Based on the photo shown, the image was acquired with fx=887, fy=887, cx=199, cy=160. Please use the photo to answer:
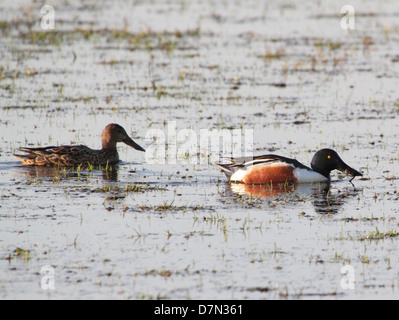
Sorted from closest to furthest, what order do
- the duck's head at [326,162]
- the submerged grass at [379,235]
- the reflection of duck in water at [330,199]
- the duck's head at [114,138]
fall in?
the submerged grass at [379,235] < the reflection of duck in water at [330,199] < the duck's head at [326,162] < the duck's head at [114,138]

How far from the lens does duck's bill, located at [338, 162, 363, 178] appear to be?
1060cm

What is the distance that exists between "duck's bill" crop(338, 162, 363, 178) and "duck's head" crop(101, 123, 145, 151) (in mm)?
2808

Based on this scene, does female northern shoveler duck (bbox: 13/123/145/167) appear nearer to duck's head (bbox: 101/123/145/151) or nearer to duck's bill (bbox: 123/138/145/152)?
duck's head (bbox: 101/123/145/151)

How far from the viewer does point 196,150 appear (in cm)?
1219

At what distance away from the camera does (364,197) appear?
32.2ft

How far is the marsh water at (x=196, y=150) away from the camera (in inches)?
278

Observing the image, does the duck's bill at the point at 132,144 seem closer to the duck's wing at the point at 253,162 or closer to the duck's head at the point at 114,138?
the duck's head at the point at 114,138

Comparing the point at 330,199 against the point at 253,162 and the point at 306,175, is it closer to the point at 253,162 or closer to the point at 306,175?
the point at 306,175

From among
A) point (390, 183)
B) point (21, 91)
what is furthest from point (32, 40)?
point (390, 183)

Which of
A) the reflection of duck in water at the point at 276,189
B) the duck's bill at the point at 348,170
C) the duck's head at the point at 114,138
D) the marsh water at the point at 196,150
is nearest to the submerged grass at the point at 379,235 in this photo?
the marsh water at the point at 196,150

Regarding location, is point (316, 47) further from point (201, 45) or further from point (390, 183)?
point (390, 183)

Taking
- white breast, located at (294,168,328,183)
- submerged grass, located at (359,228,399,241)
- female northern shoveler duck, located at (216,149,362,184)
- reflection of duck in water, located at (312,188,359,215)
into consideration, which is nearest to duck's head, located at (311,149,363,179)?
female northern shoveler duck, located at (216,149,362,184)

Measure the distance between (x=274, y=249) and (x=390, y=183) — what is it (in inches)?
125

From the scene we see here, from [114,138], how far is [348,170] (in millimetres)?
3272
